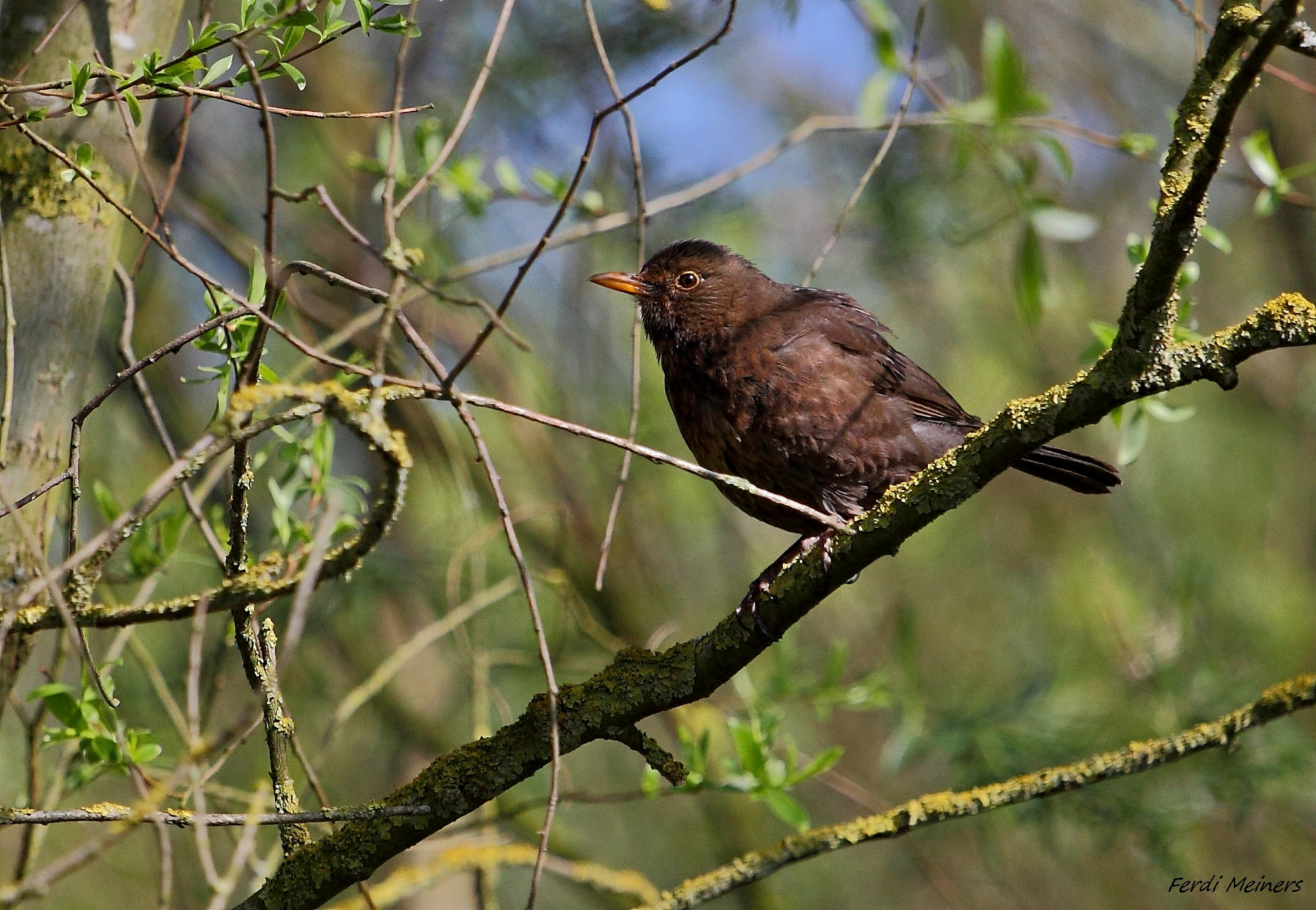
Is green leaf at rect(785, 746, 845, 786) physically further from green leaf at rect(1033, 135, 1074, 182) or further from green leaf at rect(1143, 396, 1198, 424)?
Answer: green leaf at rect(1033, 135, 1074, 182)

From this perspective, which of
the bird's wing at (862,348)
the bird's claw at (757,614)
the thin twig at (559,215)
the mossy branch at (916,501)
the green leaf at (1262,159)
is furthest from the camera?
the bird's wing at (862,348)

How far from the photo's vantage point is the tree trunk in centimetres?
263

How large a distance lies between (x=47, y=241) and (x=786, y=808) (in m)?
2.45

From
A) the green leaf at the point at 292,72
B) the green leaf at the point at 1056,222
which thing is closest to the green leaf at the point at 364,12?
the green leaf at the point at 292,72

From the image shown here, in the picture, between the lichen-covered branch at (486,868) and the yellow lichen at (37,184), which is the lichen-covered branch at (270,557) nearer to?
the yellow lichen at (37,184)

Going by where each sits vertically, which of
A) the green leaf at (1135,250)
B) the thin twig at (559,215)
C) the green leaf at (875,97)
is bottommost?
the thin twig at (559,215)

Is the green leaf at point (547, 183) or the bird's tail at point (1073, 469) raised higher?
the green leaf at point (547, 183)

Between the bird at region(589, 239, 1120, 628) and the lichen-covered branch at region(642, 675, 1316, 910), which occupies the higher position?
the bird at region(589, 239, 1120, 628)

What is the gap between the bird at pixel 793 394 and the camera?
4.00 meters

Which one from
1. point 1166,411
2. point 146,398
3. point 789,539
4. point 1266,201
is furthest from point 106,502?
point 789,539

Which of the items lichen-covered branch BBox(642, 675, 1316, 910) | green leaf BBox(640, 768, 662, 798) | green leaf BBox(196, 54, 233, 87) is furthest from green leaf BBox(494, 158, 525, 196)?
lichen-covered branch BBox(642, 675, 1316, 910)

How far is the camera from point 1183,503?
8.53 meters

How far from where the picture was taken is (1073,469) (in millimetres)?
4352

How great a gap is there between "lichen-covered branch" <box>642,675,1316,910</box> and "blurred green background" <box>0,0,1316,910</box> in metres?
0.68
